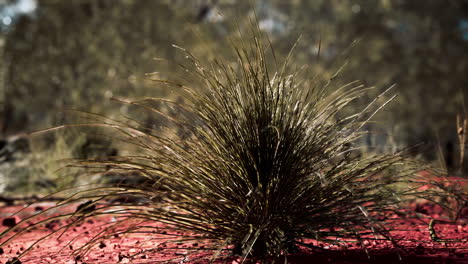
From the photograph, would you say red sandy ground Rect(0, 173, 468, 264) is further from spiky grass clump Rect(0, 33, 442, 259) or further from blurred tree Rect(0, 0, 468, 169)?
blurred tree Rect(0, 0, 468, 169)

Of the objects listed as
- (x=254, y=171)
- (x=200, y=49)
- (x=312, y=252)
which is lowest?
(x=312, y=252)

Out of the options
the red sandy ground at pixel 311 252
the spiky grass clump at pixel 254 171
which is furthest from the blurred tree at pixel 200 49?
the spiky grass clump at pixel 254 171

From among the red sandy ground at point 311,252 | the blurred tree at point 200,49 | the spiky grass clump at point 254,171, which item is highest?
the blurred tree at point 200,49

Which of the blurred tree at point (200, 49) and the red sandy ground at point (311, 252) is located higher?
the blurred tree at point (200, 49)

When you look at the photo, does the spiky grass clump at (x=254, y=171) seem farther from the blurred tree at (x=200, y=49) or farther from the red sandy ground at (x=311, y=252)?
the blurred tree at (x=200, y=49)

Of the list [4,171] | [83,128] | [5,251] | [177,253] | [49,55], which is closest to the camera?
[177,253]

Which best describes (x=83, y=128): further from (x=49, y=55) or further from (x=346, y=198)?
(x=49, y=55)

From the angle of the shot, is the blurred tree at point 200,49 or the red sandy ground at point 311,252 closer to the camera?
the red sandy ground at point 311,252

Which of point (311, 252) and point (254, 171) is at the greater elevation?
point (254, 171)

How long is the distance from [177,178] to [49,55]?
14.1 metres

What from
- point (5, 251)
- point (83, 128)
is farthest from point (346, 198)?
point (83, 128)

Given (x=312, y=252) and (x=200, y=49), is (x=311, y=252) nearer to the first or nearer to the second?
(x=312, y=252)

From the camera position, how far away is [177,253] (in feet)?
7.22

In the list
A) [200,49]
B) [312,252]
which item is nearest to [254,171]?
[312,252]
